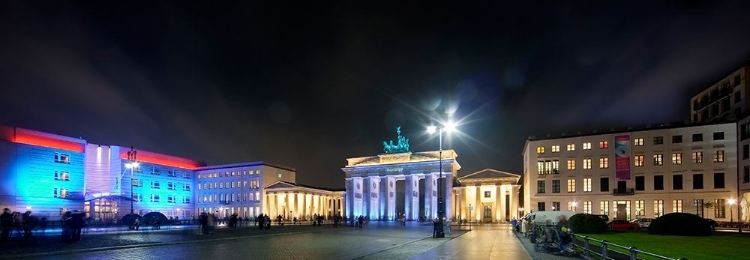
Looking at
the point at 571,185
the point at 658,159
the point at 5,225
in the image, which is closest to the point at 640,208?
the point at 658,159

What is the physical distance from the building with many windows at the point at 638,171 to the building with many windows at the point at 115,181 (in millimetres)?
54768

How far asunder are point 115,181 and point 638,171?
8487cm

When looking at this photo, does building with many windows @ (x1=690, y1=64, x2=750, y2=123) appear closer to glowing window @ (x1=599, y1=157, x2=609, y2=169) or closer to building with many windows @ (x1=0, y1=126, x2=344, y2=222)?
glowing window @ (x1=599, y1=157, x2=609, y2=169)

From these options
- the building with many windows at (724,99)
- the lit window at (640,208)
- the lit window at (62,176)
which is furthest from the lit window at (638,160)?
the lit window at (62,176)

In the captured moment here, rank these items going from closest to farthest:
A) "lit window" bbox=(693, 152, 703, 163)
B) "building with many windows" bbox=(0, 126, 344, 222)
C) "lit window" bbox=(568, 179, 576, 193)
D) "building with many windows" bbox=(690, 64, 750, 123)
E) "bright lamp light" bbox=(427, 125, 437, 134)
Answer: "bright lamp light" bbox=(427, 125, 437, 134), "lit window" bbox=(693, 152, 703, 163), "building with many windows" bbox=(690, 64, 750, 123), "lit window" bbox=(568, 179, 576, 193), "building with many windows" bbox=(0, 126, 344, 222)

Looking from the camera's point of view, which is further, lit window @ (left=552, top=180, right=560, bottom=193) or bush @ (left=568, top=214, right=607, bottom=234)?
lit window @ (left=552, top=180, right=560, bottom=193)

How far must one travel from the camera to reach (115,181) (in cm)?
9169

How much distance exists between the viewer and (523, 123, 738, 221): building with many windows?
61.5m

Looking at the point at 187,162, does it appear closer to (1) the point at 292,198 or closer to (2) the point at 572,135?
(1) the point at 292,198

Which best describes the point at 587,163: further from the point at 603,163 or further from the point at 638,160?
the point at 638,160

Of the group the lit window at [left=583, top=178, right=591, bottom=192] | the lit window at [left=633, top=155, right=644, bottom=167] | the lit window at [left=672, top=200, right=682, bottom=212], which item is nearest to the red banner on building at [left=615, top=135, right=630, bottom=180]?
the lit window at [left=633, top=155, right=644, bottom=167]

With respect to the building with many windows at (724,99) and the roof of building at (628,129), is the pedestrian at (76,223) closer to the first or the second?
the roof of building at (628,129)

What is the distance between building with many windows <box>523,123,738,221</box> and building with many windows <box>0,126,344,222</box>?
5477 cm

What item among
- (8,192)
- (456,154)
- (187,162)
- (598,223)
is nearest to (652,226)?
(598,223)
